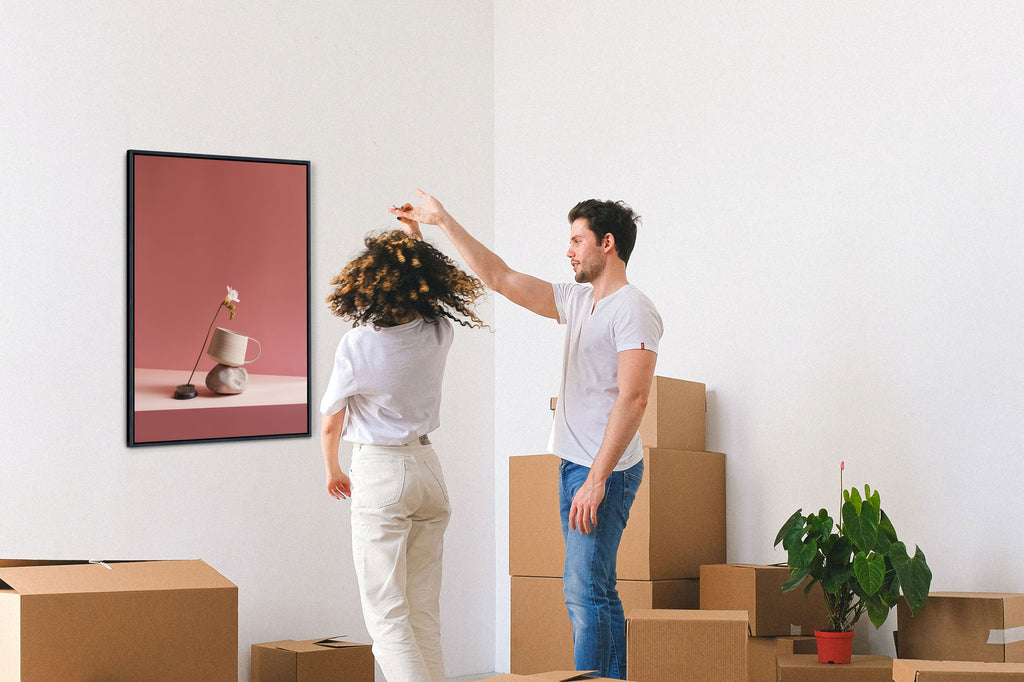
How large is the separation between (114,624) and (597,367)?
121cm

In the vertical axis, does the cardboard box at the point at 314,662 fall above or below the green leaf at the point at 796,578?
below

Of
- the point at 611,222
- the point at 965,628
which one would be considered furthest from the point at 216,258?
the point at 965,628

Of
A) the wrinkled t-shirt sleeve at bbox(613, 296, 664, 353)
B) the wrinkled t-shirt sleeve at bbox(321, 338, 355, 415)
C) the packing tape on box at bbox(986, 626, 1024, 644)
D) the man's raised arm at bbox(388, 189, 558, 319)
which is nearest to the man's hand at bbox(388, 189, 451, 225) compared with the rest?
the man's raised arm at bbox(388, 189, 558, 319)

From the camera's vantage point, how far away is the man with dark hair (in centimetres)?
239

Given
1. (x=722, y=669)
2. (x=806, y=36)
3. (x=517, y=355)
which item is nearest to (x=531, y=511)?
(x=517, y=355)

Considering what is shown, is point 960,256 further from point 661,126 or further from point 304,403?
point 304,403

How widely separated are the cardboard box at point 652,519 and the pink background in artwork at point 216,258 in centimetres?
103

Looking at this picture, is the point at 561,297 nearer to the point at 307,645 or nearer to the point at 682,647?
the point at 682,647

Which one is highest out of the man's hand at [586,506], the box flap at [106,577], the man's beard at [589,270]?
the man's beard at [589,270]

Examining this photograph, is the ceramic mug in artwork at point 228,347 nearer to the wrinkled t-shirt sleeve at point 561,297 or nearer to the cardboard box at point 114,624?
the wrinkled t-shirt sleeve at point 561,297

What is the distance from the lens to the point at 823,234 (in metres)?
3.18

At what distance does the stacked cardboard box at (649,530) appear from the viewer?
3.10 m

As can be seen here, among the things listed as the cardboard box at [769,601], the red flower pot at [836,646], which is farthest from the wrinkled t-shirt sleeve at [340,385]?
the red flower pot at [836,646]

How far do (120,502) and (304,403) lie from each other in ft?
2.37
